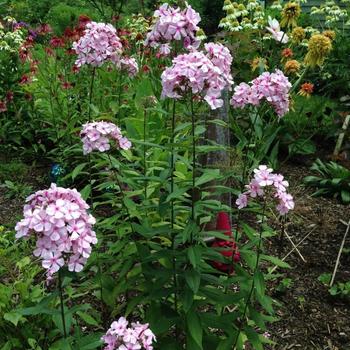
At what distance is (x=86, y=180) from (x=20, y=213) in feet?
1.64

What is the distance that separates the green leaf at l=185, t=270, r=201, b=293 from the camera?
6.47 ft

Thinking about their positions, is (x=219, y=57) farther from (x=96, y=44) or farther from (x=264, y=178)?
(x=96, y=44)

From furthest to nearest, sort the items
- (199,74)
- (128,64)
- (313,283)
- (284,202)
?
(313,283)
(128,64)
(284,202)
(199,74)

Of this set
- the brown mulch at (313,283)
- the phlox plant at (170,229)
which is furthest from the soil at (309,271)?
the phlox plant at (170,229)

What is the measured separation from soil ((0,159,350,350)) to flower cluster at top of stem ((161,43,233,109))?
1.27 meters

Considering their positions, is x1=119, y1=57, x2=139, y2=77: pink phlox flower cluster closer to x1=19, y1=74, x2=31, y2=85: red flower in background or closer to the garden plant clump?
the garden plant clump

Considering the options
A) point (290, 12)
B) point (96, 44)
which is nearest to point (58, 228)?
point (96, 44)

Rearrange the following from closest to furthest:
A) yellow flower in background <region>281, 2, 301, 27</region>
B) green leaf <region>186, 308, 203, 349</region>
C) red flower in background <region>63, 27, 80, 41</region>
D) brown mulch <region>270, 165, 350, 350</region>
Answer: green leaf <region>186, 308, 203, 349</region>, brown mulch <region>270, 165, 350, 350</region>, yellow flower in background <region>281, 2, 301, 27</region>, red flower in background <region>63, 27, 80, 41</region>

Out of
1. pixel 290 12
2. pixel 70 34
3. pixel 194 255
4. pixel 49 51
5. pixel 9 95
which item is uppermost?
pixel 290 12

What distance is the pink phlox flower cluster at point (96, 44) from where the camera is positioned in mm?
2496

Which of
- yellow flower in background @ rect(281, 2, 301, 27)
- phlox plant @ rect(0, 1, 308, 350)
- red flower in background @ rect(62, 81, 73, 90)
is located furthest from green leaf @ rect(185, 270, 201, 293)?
red flower in background @ rect(62, 81, 73, 90)

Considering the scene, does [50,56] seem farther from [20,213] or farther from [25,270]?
[25,270]

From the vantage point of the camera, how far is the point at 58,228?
1.53 metres

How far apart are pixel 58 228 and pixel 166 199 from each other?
59 centimetres
